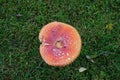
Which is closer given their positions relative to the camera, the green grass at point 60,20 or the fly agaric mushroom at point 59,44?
the fly agaric mushroom at point 59,44

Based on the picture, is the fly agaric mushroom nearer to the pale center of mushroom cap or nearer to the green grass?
the pale center of mushroom cap

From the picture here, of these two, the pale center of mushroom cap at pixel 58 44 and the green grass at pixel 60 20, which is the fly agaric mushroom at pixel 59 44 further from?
the green grass at pixel 60 20

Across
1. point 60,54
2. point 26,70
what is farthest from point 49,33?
point 26,70

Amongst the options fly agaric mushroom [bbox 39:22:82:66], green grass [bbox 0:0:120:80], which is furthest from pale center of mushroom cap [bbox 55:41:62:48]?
green grass [bbox 0:0:120:80]

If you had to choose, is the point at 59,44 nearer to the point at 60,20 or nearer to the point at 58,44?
the point at 58,44

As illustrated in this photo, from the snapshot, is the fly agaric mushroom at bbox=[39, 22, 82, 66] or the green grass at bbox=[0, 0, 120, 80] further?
the green grass at bbox=[0, 0, 120, 80]

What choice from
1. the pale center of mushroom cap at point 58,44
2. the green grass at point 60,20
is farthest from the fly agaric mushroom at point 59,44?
the green grass at point 60,20

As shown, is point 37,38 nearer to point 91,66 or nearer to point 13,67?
point 13,67
